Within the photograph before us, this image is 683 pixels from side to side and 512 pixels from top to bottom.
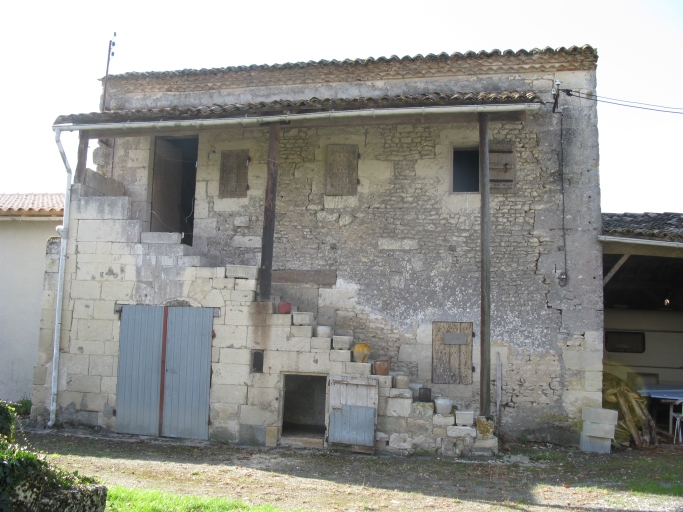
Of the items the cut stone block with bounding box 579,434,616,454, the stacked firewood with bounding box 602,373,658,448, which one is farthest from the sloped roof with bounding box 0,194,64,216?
the stacked firewood with bounding box 602,373,658,448

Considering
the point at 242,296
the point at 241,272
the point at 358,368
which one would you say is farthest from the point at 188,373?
the point at 358,368

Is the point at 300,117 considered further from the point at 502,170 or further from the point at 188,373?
the point at 188,373

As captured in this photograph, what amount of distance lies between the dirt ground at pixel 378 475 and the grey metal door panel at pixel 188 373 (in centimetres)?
30

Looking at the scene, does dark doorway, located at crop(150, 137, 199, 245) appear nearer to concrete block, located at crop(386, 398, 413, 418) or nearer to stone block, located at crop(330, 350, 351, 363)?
stone block, located at crop(330, 350, 351, 363)

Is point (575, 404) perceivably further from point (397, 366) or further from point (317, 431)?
point (317, 431)

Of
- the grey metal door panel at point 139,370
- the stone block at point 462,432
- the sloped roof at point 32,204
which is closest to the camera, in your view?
the stone block at point 462,432

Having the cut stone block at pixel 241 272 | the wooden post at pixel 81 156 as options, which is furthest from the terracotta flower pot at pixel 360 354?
the wooden post at pixel 81 156

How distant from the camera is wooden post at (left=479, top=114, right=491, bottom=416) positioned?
8203 mm

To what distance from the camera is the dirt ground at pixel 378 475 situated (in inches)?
237

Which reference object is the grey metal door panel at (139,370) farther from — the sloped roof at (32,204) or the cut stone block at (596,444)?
the cut stone block at (596,444)

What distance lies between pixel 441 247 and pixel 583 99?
3467 mm

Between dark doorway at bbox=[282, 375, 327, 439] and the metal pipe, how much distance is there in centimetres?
425

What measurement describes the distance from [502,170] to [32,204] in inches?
373

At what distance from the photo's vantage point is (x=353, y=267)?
9.82 meters
